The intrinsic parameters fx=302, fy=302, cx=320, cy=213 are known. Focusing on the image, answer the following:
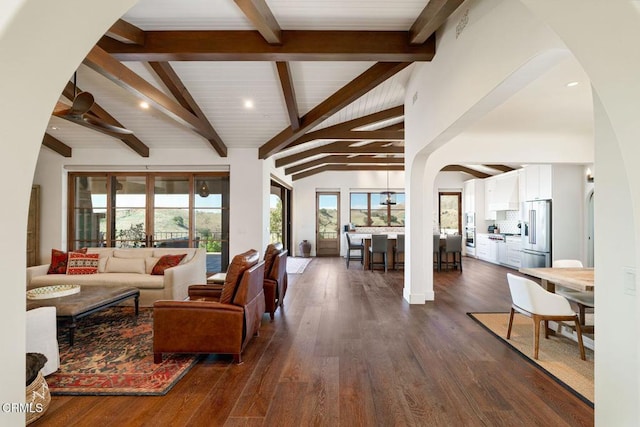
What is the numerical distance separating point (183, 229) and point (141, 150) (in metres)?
1.88

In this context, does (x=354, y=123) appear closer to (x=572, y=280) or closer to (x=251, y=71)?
(x=251, y=71)

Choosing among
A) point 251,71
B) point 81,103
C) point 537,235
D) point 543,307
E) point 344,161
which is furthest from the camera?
point 344,161

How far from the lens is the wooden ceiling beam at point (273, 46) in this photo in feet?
10.3

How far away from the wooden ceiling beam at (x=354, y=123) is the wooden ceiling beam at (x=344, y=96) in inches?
18.2

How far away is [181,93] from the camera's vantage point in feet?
14.8

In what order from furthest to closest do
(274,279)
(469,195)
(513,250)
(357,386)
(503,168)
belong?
(469,195), (503,168), (513,250), (274,279), (357,386)

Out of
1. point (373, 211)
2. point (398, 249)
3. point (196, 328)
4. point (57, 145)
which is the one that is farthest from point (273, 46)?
point (373, 211)

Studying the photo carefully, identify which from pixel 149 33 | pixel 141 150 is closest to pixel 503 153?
pixel 149 33

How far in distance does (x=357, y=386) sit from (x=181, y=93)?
176 inches

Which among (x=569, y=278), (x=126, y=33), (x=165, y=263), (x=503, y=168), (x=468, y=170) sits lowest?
(x=165, y=263)

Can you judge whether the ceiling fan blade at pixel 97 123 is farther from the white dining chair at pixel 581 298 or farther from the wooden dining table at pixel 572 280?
the white dining chair at pixel 581 298

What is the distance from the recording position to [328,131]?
6098mm

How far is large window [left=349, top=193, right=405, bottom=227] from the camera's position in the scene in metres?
10.8

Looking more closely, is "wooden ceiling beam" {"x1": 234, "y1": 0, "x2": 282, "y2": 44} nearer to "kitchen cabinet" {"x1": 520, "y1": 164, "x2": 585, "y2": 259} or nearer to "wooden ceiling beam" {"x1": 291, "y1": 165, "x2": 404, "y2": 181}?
"kitchen cabinet" {"x1": 520, "y1": 164, "x2": 585, "y2": 259}
